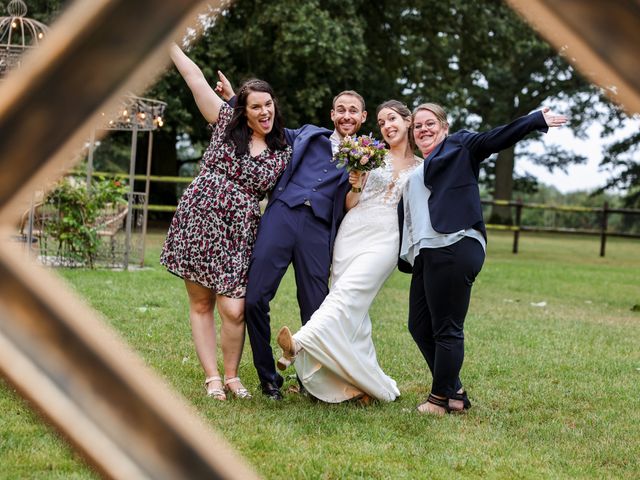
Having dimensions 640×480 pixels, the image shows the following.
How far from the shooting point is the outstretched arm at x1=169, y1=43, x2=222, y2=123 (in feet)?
14.2

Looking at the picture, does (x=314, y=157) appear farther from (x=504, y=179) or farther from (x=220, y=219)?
(x=504, y=179)

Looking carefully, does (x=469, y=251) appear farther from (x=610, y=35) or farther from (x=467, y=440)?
(x=610, y=35)

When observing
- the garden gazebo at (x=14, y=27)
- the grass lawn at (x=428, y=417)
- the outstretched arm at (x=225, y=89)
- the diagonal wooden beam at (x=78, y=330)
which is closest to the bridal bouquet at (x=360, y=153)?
the outstretched arm at (x=225, y=89)

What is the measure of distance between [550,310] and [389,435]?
239 inches

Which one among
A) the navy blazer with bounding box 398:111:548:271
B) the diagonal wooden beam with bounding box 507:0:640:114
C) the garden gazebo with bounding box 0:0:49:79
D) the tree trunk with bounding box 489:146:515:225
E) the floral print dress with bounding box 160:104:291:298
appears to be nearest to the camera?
the diagonal wooden beam with bounding box 507:0:640:114

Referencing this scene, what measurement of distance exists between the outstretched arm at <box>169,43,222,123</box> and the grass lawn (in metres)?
1.62

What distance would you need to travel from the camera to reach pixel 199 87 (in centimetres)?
449

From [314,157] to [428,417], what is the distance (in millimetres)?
1625

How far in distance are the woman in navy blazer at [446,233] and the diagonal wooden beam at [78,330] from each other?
390cm

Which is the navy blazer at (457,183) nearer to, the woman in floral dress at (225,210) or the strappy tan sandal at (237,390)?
the woman in floral dress at (225,210)

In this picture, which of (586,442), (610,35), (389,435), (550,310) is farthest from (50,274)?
(550,310)

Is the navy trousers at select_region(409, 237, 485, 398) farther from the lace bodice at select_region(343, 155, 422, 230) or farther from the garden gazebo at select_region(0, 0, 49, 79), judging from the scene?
the garden gazebo at select_region(0, 0, 49, 79)

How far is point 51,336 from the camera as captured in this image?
0.42 metres

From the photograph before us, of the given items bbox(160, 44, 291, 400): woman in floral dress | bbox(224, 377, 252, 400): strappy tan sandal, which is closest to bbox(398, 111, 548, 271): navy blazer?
bbox(160, 44, 291, 400): woman in floral dress
